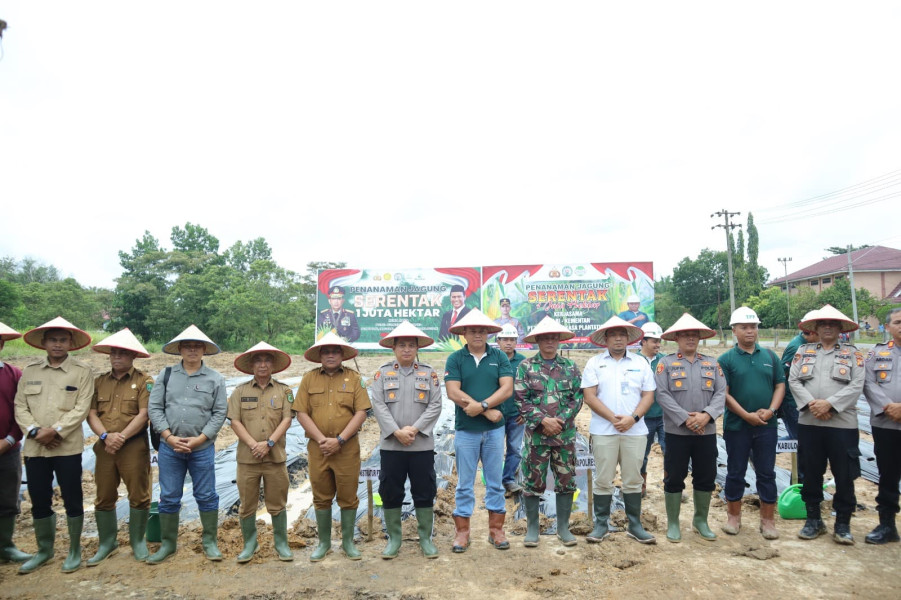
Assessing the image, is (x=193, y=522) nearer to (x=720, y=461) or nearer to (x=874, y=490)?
(x=720, y=461)

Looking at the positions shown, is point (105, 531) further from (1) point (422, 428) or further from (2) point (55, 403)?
(1) point (422, 428)

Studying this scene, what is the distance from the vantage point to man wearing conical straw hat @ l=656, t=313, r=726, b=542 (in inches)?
169

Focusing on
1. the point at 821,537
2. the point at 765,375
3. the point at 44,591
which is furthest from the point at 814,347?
the point at 44,591

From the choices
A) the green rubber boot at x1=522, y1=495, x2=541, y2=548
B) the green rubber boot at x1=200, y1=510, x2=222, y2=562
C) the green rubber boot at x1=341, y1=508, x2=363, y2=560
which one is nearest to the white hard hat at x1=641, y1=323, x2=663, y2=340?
the green rubber boot at x1=522, y1=495, x2=541, y2=548

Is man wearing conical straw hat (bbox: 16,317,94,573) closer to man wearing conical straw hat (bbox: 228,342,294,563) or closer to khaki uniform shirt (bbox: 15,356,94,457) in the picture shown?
khaki uniform shirt (bbox: 15,356,94,457)

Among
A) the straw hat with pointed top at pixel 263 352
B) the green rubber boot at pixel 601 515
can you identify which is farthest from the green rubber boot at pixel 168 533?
the green rubber boot at pixel 601 515

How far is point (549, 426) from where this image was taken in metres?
4.16

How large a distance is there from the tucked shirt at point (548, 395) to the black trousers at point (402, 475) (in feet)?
2.89

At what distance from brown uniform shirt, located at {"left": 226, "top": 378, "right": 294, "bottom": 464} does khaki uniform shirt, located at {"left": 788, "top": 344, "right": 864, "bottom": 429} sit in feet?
13.8

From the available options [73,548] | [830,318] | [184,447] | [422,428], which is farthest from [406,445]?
[830,318]

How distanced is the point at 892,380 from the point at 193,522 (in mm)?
6134

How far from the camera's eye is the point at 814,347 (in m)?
4.45

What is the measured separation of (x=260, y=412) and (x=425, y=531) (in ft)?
5.32

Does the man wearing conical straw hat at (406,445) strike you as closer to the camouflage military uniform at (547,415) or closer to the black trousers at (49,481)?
the camouflage military uniform at (547,415)
